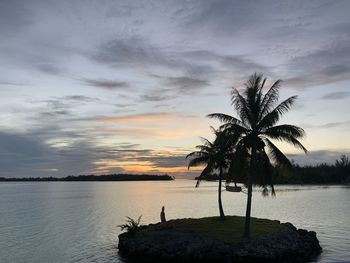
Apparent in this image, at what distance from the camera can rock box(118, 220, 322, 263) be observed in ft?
123

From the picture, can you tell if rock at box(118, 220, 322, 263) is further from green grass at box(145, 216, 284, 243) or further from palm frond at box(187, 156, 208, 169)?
palm frond at box(187, 156, 208, 169)

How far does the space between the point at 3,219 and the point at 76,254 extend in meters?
43.3

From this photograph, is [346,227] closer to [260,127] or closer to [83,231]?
[260,127]

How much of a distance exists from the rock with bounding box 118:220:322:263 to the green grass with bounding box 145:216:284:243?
97cm

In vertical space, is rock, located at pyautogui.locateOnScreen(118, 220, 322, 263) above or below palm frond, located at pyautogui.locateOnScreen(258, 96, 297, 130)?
below

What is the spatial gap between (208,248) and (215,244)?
0.79 metres

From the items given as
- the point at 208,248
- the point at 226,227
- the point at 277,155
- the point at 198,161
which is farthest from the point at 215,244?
the point at 198,161

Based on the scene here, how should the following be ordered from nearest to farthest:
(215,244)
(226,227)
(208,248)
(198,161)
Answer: (208,248) < (215,244) < (226,227) < (198,161)

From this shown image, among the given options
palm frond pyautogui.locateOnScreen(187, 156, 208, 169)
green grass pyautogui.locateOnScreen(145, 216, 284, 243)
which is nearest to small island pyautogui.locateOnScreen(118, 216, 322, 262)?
green grass pyautogui.locateOnScreen(145, 216, 284, 243)

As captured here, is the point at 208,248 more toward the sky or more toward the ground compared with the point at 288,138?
more toward the ground

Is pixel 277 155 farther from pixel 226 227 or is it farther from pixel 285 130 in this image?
pixel 226 227

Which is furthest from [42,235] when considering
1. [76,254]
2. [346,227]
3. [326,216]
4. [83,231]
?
[326,216]

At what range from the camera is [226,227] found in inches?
1753

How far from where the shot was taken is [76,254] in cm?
4456
